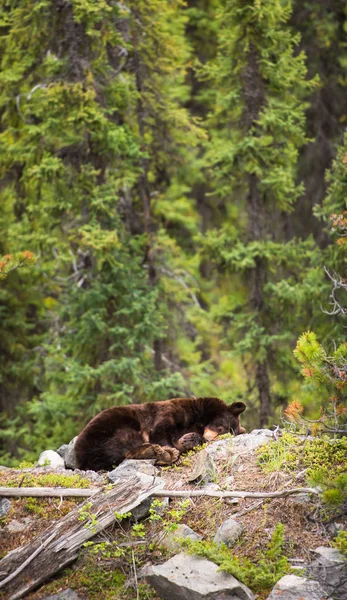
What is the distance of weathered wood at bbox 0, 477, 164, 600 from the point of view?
19.2ft

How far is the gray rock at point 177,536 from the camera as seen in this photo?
605cm

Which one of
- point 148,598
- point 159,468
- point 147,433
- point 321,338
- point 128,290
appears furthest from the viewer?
point 128,290

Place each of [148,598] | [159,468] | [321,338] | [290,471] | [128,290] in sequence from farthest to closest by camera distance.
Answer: [128,290] → [321,338] → [159,468] → [290,471] → [148,598]

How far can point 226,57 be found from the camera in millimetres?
14703

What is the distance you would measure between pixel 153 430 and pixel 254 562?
92.7 inches

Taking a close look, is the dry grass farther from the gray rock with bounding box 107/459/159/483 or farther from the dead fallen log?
the gray rock with bounding box 107/459/159/483

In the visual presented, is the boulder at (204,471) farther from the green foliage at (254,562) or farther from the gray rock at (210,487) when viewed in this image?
the green foliage at (254,562)

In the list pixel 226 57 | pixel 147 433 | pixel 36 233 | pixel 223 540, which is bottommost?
pixel 36 233

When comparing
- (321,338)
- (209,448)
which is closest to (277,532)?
(209,448)

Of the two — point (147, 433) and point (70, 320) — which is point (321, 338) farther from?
point (147, 433)

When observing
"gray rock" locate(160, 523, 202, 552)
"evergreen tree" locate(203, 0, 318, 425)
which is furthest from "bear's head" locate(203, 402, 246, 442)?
"evergreen tree" locate(203, 0, 318, 425)

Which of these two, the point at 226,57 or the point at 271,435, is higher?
the point at 226,57

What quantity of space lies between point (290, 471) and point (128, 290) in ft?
26.2

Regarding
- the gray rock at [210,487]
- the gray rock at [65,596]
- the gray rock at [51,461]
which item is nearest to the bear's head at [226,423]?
the gray rock at [210,487]
